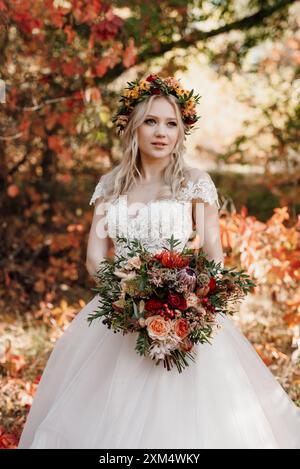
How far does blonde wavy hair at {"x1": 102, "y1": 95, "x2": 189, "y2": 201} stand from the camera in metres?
3.33

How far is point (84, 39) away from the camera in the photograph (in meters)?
6.18

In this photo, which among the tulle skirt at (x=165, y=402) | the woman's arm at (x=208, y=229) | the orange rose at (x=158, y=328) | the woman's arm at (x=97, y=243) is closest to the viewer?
the orange rose at (x=158, y=328)

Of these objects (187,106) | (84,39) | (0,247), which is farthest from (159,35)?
(187,106)

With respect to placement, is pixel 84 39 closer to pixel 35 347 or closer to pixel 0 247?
pixel 0 247

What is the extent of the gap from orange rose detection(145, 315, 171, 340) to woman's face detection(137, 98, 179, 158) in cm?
114

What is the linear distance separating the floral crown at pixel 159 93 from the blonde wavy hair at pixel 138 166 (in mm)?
31

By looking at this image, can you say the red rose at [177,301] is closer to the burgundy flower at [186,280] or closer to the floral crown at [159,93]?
the burgundy flower at [186,280]

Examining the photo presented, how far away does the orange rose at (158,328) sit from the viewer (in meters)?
2.52

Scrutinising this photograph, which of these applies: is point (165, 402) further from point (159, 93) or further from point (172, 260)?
point (159, 93)

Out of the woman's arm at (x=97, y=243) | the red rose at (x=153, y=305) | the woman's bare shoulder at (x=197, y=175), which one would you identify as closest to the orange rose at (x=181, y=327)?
the red rose at (x=153, y=305)

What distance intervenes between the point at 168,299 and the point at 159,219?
80cm

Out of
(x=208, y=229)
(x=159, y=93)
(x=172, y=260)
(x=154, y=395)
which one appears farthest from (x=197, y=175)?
(x=154, y=395)

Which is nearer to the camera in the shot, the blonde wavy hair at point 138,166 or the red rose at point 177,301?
the red rose at point 177,301
